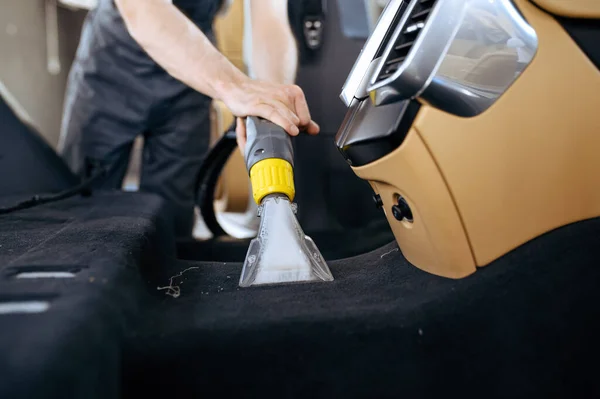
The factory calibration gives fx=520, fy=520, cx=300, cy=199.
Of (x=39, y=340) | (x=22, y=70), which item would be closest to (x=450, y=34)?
(x=39, y=340)

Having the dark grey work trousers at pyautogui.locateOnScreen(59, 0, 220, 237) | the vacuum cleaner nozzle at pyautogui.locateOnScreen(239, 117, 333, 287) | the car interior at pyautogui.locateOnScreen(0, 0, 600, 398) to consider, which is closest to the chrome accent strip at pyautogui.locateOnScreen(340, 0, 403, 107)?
the car interior at pyautogui.locateOnScreen(0, 0, 600, 398)

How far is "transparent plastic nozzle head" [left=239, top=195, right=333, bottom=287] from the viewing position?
0.50m

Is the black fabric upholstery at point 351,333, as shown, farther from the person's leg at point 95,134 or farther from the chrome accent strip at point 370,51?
the person's leg at point 95,134

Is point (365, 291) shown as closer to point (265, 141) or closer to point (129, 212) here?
point (265, 141)

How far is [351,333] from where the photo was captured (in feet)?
1.21

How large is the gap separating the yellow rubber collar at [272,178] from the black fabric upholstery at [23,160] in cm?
56

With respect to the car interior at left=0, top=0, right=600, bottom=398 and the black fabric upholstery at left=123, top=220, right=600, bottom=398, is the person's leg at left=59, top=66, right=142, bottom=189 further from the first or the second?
the black fabric upholstery at left=123, top=220, right=600, bottom=398

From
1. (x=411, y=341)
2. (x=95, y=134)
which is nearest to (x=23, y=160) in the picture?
(x=95, y=134)

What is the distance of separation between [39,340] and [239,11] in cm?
138

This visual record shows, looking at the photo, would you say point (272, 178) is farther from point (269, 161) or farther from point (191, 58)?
point (191, 58)

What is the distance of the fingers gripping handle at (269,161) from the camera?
546 millimetres

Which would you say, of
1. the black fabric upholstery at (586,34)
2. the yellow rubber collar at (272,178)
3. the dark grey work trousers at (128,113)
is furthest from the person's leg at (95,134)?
the black fabric upholstery at (586,34)

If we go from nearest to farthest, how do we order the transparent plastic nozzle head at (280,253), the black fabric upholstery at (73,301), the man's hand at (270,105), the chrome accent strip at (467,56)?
the black fabric upholstery at (73,301), the chrome accent strip at (467,56), the transparent plastic nozzle head at (280,253), the man's hand at (270,105)

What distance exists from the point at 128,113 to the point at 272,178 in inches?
26.1
